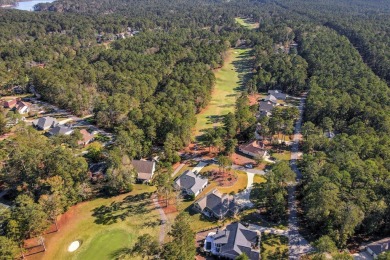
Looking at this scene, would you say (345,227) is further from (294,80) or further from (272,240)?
(294,80)

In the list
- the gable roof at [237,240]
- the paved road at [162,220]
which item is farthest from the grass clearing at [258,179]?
the paved road at [162,220]

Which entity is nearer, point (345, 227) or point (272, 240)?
point (345, 227)

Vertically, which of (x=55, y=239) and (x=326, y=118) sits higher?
(x=326, y=118)

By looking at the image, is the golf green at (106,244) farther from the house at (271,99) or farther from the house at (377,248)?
the house at (271,99)

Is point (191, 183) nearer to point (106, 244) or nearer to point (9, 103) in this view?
point (106, 244)

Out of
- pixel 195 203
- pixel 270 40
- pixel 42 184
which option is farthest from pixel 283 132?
pixel 270 40

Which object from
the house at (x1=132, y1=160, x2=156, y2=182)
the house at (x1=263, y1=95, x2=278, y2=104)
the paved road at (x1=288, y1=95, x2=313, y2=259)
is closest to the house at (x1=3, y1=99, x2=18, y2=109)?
the house at (x1=132, y1=160, x2=156, y2=182)
